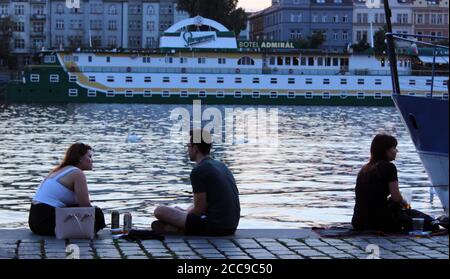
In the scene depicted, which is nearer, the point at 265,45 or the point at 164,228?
the point at 164,228

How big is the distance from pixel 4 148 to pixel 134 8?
275ft

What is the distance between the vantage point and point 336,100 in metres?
76.0

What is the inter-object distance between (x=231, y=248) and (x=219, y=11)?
81724 mm

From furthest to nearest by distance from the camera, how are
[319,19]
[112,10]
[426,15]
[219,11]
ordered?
[319,19], [112,10], [426,15], [219,11]

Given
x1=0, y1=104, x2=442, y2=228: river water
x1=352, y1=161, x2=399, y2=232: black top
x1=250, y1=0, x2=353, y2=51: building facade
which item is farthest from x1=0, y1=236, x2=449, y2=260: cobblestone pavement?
x1=250, y1=0, x2=353, y2=51: building facade

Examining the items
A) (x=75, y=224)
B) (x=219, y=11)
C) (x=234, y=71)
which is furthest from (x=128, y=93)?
(x=75, y=224)

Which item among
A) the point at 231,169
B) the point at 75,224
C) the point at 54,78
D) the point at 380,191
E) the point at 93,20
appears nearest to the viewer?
the point at 75,224

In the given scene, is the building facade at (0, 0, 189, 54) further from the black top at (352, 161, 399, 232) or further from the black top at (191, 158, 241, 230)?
the black top at (191, 158, 241, 230)

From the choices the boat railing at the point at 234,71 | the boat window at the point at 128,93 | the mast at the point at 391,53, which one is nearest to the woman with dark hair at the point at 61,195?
the mast at the point at 391,53

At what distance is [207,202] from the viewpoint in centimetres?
898

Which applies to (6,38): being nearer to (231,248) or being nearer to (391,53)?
(391,53)

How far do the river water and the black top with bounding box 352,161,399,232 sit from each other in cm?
283
